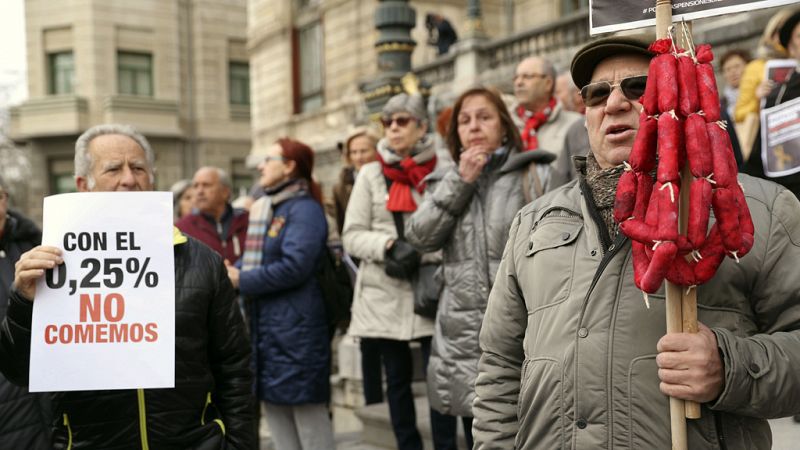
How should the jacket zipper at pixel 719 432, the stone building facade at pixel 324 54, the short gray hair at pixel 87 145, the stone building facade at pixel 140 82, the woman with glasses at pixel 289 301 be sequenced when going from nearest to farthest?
the jacket zipper at pixel 719 432, the short gray hair at pixel 87 145, the woman with glasses at pixel 289 301, the stone building facade at pixel 324 54, the stone building facade at pixel 140 82

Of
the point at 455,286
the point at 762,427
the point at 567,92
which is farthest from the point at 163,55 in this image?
the point at 762,427

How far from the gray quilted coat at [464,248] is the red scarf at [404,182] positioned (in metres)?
0.87

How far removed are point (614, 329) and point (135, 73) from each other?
116ft

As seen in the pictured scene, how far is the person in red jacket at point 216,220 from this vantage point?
6.49m

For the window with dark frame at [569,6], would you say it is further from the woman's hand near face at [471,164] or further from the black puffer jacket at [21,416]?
the black puffer jacket at [21,416]

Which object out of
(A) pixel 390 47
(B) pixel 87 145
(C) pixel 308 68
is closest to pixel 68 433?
(B) pixel 87 145

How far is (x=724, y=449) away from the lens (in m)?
2.07

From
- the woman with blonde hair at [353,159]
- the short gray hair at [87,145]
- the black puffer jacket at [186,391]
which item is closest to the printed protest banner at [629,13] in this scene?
the black puffer jacket at [186,391]

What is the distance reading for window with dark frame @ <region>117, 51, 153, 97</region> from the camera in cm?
3431

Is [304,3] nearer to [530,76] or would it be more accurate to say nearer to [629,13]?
[530,76]

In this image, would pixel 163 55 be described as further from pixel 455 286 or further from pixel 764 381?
pixel 764 381

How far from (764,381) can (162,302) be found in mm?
1963

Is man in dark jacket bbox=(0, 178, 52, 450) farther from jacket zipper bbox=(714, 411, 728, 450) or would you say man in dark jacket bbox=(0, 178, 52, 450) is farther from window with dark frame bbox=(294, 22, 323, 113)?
window with dark frame bbox=(294, 22, 323, 113)

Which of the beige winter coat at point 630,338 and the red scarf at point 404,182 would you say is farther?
the red scarf at point 404,182
